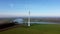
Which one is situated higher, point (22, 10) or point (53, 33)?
point (22, 10)

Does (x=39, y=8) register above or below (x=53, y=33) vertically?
above

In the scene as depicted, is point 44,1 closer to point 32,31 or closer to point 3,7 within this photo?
point 32,31

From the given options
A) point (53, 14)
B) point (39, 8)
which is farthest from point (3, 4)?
point (53, 14)

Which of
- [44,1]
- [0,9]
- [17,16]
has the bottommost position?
[17,16]

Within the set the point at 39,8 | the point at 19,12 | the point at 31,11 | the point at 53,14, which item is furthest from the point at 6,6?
the point at 53,14

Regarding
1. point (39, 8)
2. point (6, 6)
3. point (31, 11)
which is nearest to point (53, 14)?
point (39, 8)

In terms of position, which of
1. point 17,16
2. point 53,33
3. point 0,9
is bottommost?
point 53,33

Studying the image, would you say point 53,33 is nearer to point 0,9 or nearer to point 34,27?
point 34,27
